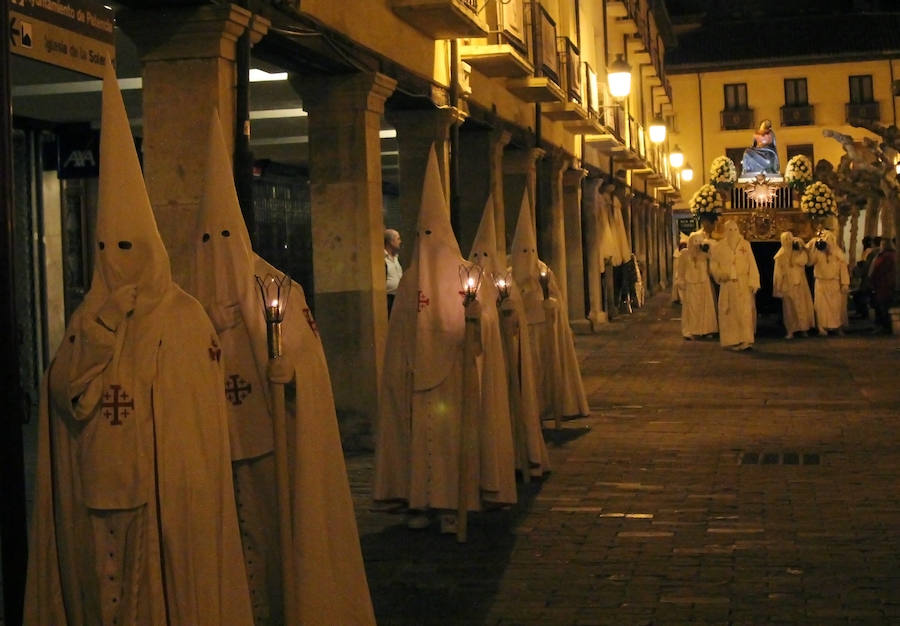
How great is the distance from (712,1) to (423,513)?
221 ft

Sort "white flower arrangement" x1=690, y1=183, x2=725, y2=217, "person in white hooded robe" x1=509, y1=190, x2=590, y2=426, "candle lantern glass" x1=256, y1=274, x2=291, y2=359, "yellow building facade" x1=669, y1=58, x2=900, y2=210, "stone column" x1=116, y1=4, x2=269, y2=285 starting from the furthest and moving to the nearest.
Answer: "yellow building facade" x1=669, y1=58, x2=900, y2=210
"white flower arrangement" x1=690, y1=183, x2=725, y2=217
"person in white hooded robe" x1=509, y1=190, x2=590, y2=426
"stone column" x1=116, y1=4, x2=269, y2=285
"candle lantern glass" x1=256, y1=274, x2=291, y2=359

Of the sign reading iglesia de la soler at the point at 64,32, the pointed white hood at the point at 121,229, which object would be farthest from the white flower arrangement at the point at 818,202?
the pointed white hood at the point at 121,229

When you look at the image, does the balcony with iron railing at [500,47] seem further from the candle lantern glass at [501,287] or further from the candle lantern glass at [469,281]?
the candle lantern glass at [469,281]

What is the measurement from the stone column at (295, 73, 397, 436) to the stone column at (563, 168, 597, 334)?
47.2ft

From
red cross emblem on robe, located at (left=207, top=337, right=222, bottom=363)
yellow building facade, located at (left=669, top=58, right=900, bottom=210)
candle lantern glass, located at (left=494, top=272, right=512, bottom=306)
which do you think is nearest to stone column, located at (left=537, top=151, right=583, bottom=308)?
candle lantern glass, located at (left=494, top=272, right=512, bottom=306)

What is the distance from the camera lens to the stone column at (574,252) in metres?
26.3

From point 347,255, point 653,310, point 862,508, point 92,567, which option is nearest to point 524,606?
point 92,567

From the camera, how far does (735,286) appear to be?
74.5 ft

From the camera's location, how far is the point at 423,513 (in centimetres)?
847

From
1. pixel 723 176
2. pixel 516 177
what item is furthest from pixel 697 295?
pixel 516 177

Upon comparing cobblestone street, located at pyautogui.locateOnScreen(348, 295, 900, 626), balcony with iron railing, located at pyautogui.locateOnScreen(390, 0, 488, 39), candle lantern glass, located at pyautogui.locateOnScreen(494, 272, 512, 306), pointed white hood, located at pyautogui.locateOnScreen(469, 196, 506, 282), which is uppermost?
balcony with iron railing, located at pyautogui.locateOnScreen(390, 0, 488, 39)

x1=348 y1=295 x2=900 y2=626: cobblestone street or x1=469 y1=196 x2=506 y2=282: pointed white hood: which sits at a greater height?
x1=469 y1=196 x2=506 y2=282: pointed white hood

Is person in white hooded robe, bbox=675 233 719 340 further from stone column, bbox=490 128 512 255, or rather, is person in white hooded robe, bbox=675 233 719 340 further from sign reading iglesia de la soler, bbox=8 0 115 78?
sign reading iglesia de la soler, bbox=8 0 115 78

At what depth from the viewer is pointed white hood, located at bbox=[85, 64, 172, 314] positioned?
4742mm
